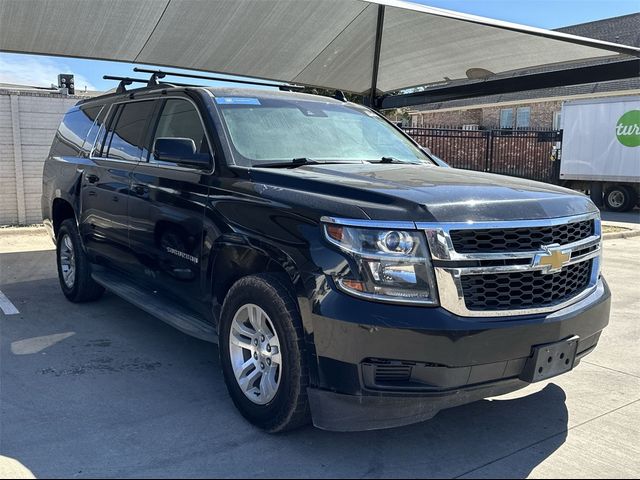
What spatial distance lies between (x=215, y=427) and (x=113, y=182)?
2.62 m

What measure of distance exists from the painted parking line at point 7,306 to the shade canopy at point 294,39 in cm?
337

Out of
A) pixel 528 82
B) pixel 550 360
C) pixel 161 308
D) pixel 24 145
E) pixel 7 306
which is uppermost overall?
pixel 528 82

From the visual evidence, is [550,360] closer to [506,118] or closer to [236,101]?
[236,101]

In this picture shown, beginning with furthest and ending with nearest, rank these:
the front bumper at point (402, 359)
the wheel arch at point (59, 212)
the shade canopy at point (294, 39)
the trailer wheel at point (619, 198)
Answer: the trailer wheel at point (619, 198)
the shade canopy at point (294, 39)
the wheel arch at point (59, 212)
the front bumper at point (402, 359)

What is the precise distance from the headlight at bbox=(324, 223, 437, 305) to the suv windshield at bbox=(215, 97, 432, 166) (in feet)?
4.44

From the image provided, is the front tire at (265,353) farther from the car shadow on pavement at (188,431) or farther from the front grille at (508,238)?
the front grille at (508,238)

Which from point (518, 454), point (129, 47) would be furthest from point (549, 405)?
point (129, 47)

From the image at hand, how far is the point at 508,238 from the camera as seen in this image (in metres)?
3.13

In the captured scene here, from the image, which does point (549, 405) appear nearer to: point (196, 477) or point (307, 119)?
point (196, 477)

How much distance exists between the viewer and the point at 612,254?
10695 millimetres

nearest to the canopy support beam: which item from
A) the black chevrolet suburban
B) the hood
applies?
the black chevrolet suburban

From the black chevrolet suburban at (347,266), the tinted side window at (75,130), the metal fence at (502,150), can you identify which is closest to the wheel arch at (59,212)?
the tinted side window at (75,130)

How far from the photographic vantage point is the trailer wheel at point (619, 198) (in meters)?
18.5

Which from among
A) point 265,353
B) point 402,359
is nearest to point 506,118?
point 265,353
